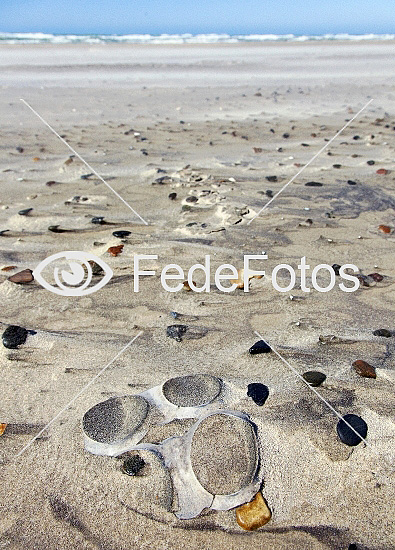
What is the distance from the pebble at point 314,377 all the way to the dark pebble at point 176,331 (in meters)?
0.58

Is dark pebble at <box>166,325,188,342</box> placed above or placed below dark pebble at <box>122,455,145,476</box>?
below

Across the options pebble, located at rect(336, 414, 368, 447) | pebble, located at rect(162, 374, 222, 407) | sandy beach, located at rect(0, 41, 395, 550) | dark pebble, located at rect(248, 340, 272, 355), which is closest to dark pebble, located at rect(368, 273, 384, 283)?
sandy beach, located at rect(0, 41, 395, 550)

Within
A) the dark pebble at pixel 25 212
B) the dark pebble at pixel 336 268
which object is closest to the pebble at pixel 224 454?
the dark pebble at pixel 336 268

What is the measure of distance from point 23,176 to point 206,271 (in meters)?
2.54

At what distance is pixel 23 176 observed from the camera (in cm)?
423

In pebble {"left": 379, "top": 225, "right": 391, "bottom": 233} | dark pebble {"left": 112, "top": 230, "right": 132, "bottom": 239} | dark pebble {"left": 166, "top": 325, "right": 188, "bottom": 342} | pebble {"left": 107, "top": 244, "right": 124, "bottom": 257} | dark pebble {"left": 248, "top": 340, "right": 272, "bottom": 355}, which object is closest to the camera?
dark pebble {"left": 248, "top": 340, "right": 272, "bottom": 355}

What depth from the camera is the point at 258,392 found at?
168cm

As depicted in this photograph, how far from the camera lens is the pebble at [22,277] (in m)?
2.45

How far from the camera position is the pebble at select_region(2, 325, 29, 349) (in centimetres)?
193

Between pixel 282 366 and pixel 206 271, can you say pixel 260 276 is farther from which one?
pixel 282 366

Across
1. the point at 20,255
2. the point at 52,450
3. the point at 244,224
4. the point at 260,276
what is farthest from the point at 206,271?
the point at 52,450

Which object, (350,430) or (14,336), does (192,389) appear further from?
(14,336)

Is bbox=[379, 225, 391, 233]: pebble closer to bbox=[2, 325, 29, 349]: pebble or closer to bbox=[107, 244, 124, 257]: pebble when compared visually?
bbox=[107, 244, 124, 257]: pebble

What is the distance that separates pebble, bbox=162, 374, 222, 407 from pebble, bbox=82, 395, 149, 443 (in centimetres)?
11
